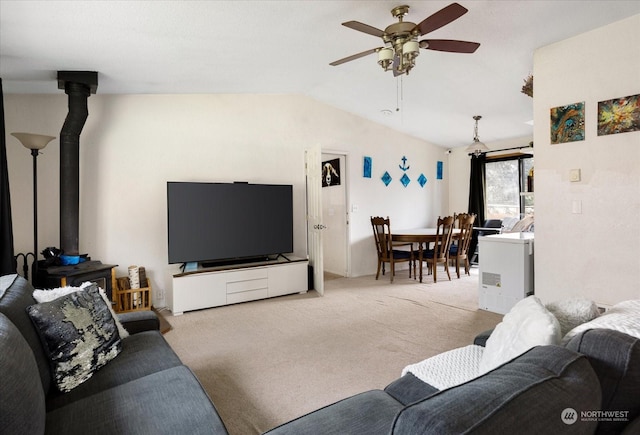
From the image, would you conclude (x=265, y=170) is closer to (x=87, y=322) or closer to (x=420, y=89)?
(x=420, y=89)

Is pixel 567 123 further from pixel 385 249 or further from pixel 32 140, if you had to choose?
pixel 32 140

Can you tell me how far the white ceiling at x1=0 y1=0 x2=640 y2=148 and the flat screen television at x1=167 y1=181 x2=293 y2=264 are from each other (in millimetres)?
1229

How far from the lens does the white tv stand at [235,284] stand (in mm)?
3938

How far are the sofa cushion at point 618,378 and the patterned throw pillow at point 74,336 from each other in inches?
73.8

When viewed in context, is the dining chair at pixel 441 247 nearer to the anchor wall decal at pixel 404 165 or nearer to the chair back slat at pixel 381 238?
the chair back slat at pixel 381 238

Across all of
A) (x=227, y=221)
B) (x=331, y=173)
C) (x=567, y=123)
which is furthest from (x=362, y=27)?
(x=331, y=173)

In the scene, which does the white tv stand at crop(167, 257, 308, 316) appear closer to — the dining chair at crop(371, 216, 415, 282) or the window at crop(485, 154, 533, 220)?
the dining chair at crop(371, 216, 415, 282)

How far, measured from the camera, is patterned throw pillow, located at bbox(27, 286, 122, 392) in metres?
1.54

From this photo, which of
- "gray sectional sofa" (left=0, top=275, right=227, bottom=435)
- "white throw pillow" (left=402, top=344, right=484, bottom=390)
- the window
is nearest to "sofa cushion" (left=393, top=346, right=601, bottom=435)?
"white throw pillow" (left=402, top=344, right=484, bottom=390)

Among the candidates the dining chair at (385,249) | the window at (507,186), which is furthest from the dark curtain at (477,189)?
the dining chair at (385,249)

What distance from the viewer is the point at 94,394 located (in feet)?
4.77

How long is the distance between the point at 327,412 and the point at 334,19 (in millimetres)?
2789

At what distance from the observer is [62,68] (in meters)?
3.10

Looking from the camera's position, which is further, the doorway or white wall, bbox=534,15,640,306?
the doorway
